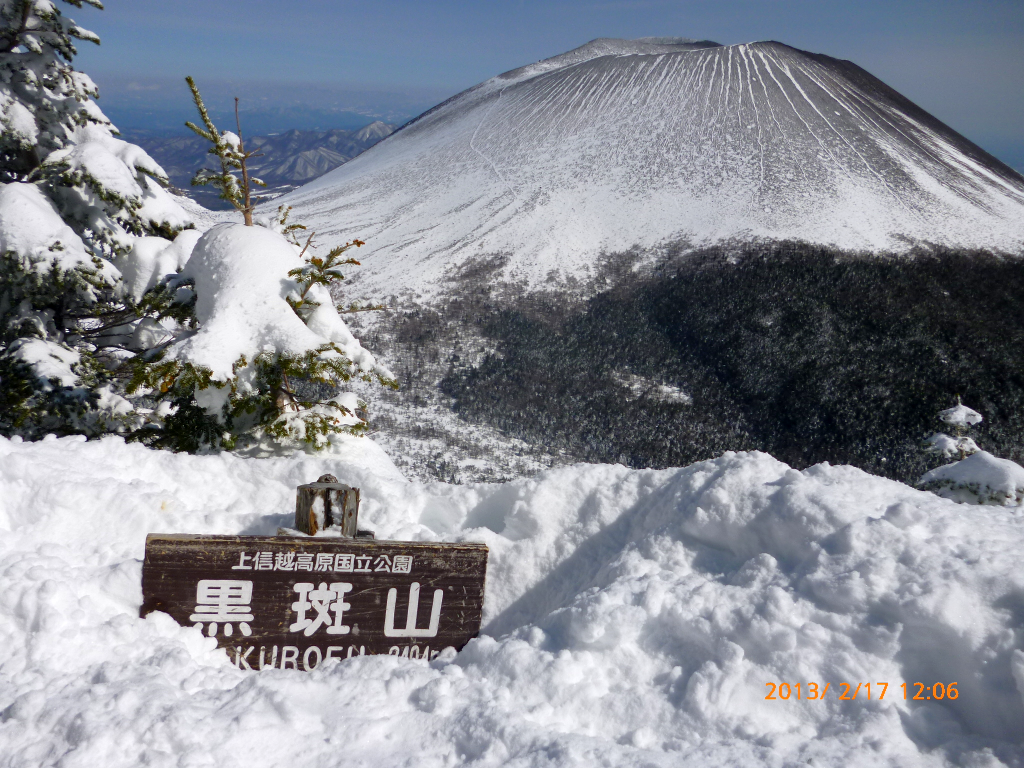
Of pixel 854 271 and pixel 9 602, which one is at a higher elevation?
pixel 854 271

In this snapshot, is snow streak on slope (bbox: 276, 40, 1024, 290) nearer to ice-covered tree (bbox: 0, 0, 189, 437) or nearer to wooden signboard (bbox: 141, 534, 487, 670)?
ice-covered tree (bbox: 0, 0, 189, 437)

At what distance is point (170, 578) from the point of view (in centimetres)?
391

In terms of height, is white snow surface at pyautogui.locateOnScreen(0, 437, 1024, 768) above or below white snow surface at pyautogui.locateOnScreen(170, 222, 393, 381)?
below

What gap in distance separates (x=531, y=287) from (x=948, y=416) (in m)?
17.2

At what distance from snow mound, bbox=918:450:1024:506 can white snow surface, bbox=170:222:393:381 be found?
7.09 m

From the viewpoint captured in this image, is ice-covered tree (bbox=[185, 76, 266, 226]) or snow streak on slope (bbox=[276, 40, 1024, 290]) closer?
ice-covered tree (bbox=[185, 76, 266, 226])

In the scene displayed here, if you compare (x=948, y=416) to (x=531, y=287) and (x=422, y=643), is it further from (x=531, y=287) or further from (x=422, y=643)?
(x=531, y=287)

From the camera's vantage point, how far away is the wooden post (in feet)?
14.0

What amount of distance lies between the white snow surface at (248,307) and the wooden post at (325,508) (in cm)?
298

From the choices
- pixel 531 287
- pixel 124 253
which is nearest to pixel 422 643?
pixel 124 253

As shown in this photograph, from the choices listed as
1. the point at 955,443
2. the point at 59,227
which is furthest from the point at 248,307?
the point at 955,443

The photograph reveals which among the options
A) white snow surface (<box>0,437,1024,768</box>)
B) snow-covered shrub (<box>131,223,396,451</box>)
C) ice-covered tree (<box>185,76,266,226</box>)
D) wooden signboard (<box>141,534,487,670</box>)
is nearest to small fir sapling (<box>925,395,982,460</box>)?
white snow surface (<box>0,437,1024,768</box>)

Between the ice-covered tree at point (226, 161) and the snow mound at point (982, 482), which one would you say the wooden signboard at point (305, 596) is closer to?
the ice-covered tree at point (226, 161)
